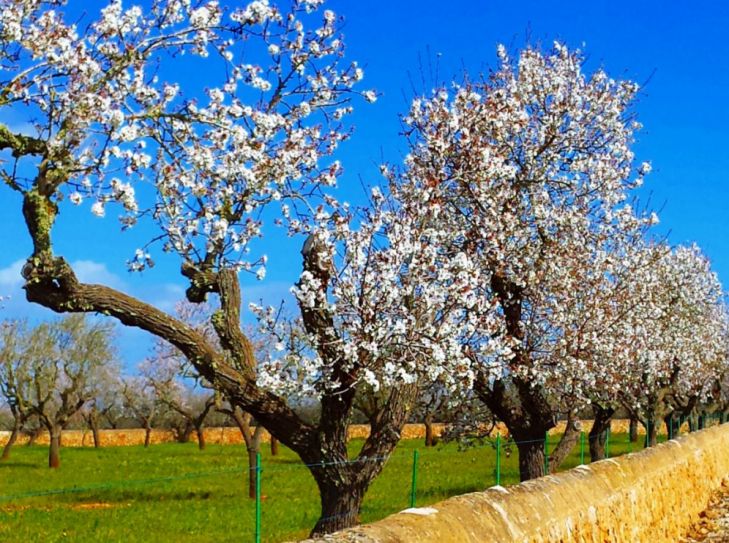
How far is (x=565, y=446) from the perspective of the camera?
19391mm

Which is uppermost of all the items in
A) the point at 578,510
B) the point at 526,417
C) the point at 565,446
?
the point at 526,417

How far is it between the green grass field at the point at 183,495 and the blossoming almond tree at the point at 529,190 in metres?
2.38

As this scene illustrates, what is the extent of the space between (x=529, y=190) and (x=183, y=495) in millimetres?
13984

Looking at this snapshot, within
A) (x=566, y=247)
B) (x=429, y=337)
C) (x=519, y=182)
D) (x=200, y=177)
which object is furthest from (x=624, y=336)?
(x=200, y=177)

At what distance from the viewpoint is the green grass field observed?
60.3 ft

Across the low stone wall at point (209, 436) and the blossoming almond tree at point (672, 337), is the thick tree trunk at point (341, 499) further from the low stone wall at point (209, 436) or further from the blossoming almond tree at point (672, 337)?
the low stone wall at point (209, 436)

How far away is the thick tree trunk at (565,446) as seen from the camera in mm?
18766

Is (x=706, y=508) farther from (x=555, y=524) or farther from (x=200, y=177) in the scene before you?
(x=200, y=177)

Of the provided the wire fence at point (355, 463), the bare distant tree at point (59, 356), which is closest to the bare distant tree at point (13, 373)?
the bare distant tree at point (59, 356)

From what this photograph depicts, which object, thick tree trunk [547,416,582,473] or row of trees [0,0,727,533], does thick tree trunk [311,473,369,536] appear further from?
thick tree trunk [547,416,582,473]

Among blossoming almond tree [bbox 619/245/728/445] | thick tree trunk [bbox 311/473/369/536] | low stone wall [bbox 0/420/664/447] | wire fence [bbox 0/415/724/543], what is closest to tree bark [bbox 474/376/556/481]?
wire fence [bbox 0/415/724/543]

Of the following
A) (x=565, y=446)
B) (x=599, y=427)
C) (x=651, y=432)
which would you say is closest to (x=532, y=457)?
(x=565, y=446)

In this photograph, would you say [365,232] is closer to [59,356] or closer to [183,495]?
[183,495]

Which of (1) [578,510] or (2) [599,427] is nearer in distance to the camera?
(1) [578,510]
